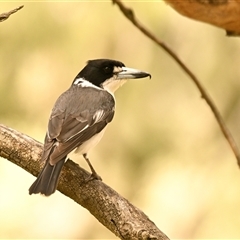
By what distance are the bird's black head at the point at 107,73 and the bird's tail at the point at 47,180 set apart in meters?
0.76

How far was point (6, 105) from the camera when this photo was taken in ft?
11.2

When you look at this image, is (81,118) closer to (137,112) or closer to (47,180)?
(47,180)

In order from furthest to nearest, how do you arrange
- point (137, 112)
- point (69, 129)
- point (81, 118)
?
1. point (137, 112)
2. point (81, 118)
3. point (69, 129)

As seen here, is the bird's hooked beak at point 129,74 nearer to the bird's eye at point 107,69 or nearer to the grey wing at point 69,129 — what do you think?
the bird's eye at point 107,69

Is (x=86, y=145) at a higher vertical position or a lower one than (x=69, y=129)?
lower

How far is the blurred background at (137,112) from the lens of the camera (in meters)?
3.38

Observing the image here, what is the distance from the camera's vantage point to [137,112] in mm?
3576

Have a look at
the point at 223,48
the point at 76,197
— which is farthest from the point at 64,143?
the point at 223,48

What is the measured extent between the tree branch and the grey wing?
0.26 feet

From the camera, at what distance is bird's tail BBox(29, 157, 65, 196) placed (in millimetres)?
1921

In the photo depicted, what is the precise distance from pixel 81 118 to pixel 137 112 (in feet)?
4.27

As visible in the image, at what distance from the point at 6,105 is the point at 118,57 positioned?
812 millimetres

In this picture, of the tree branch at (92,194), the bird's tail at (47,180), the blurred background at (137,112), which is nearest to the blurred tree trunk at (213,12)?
the tree branch at (92,194)

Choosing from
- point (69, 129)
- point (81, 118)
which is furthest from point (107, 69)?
point (69, 129)
